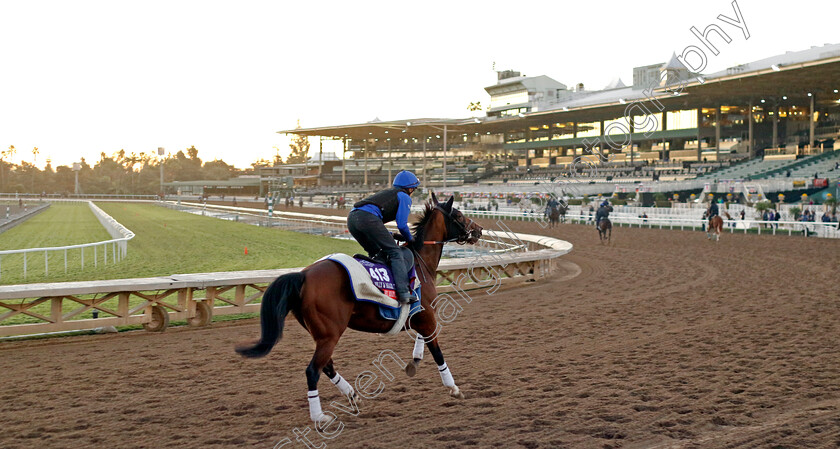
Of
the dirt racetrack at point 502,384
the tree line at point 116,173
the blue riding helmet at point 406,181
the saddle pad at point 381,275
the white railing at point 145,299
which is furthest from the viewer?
the tree line at point 116,173

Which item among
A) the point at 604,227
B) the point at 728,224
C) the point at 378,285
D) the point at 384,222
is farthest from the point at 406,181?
the point at 728,224

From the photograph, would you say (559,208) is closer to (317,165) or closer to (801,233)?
(801,233)

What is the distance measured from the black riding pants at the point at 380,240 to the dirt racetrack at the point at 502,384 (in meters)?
1.08

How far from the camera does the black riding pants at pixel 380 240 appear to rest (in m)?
5.55

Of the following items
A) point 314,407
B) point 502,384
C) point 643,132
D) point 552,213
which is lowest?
point 502,384

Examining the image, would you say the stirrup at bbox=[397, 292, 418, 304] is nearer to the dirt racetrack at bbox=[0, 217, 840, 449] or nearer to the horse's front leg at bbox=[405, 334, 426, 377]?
the horse's front leg at bbox=[405, 334, 426, 377]

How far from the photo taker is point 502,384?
19.4 feet

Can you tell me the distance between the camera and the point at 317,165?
116375 mm

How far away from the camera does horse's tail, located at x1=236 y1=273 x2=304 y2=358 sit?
5.02 m

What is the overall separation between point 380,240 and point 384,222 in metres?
0.18

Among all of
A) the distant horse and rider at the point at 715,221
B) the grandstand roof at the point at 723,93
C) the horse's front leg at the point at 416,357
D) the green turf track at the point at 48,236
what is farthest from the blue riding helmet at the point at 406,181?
the grandstand roof at the point at 723,93

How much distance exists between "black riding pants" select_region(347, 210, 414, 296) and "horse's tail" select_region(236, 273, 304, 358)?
783mm

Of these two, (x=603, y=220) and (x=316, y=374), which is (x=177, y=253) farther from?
(x=316, y=374)

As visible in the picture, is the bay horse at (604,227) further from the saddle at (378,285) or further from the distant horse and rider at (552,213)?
the saddle at (378,285)
